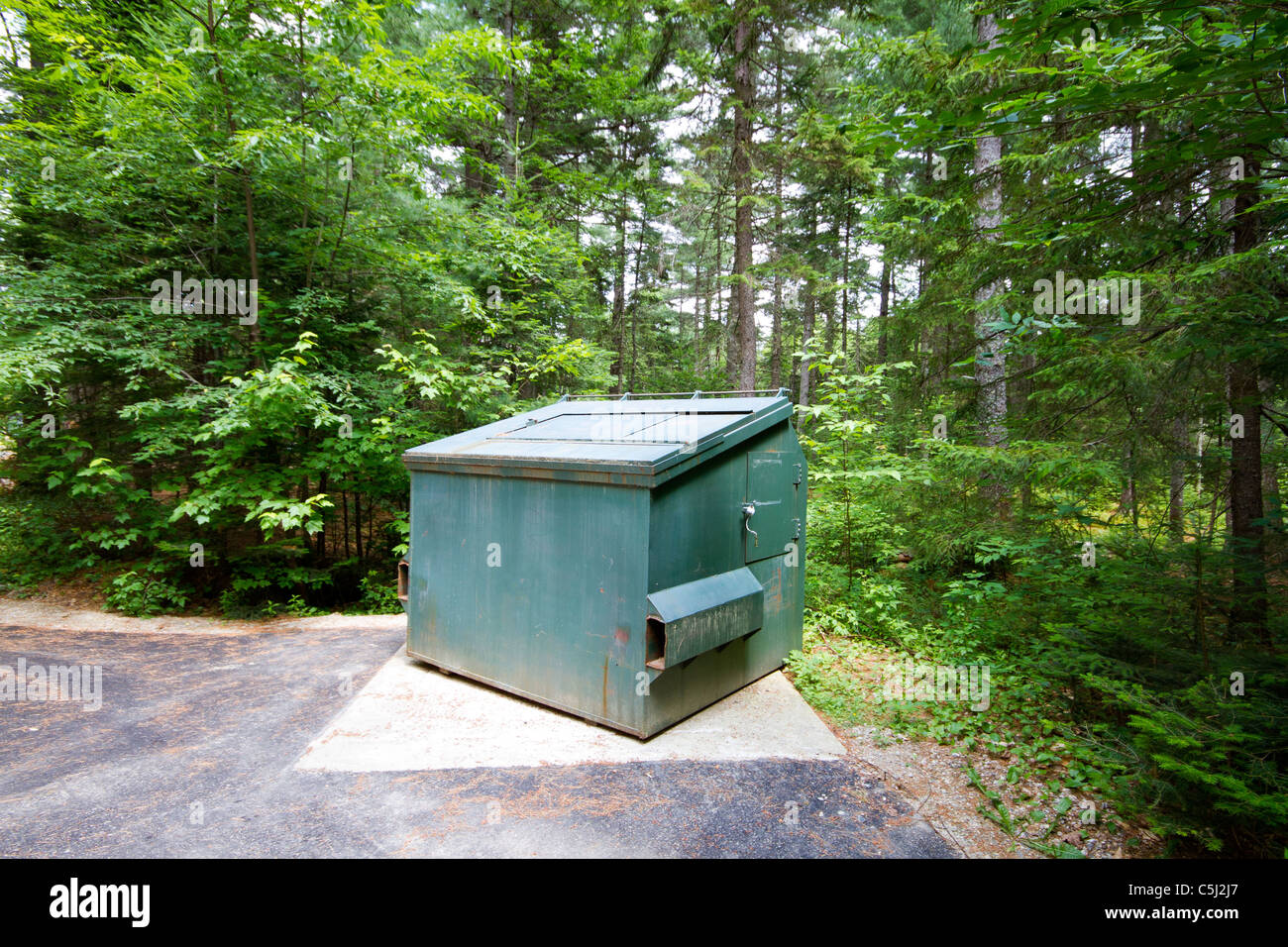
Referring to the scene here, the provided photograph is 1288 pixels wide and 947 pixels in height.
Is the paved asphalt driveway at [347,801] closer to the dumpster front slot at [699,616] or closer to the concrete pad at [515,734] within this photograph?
the concrete pad at [515,734]

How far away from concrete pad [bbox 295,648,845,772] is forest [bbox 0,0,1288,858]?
52 centimetres

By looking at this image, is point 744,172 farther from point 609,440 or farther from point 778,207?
point 609,440

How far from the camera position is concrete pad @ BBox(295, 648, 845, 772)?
3.34 meters

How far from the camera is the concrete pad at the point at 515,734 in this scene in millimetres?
3336

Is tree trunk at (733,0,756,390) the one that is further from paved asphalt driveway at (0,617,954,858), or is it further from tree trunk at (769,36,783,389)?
paved asphalt driveway at (0,617,954,858)

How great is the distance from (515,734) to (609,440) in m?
2.08

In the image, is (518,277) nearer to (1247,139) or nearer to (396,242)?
(396,242)

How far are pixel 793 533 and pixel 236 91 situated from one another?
25.0ft

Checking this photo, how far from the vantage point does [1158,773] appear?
103 inches

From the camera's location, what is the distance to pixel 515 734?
3643mm

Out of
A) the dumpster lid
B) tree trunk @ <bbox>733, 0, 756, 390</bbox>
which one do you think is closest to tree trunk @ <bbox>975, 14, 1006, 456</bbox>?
the dumpster lid

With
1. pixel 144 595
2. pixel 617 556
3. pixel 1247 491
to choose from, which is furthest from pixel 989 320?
pixel 144 595

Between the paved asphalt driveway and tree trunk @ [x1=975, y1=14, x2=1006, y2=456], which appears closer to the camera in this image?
the paved asphalt driveway
